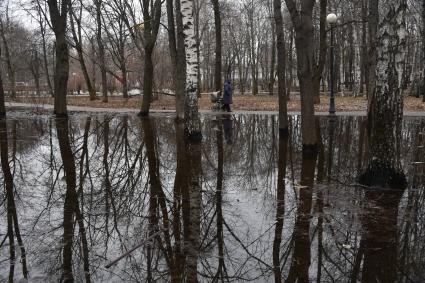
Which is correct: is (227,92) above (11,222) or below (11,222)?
above

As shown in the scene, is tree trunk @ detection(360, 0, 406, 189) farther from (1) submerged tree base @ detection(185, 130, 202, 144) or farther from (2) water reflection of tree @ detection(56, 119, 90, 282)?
(1) submerged tree base @ detection(185, 130, 202, 144)

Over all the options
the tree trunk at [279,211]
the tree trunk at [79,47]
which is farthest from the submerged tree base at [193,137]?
the tree trunk at [79,47]

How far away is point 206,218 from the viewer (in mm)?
5637

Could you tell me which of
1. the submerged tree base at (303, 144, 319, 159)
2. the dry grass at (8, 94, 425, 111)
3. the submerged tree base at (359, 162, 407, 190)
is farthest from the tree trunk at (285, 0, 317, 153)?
the dry grass at (8, 94, 425, 111)

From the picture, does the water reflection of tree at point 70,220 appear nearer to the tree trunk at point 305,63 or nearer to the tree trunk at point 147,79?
the tree trunk at point 305,63

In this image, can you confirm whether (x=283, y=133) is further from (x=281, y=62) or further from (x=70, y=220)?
(x=70, y=220)

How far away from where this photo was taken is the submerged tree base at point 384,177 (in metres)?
7.01

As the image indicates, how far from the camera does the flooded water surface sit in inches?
166

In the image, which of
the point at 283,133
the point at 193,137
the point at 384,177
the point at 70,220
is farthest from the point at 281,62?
the point at 70,220

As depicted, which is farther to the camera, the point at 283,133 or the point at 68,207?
the point at 283,133

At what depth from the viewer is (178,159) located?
385 inches

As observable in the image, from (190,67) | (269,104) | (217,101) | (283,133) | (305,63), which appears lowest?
(283,133)

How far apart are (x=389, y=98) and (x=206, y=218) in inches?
141

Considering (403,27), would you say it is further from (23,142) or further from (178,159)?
(23,142)
